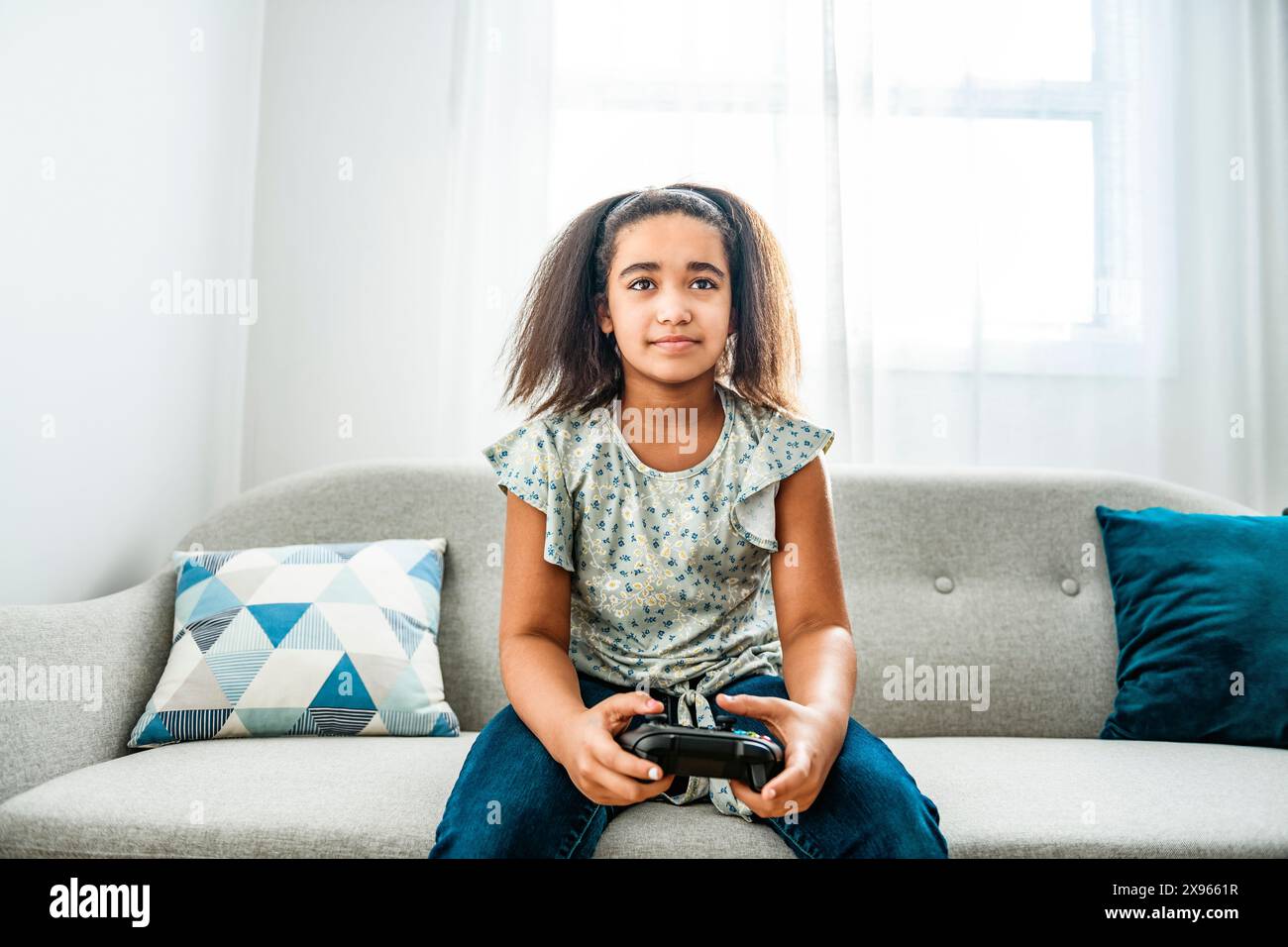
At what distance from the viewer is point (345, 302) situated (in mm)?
2027

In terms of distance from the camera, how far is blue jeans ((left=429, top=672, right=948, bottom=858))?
89 cm

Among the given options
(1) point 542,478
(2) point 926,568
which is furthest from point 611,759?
(2) point 926,568

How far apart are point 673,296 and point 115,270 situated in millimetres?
1052

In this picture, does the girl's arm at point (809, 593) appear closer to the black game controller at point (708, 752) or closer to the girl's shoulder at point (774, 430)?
the girl's shoulder at point (774, 430)

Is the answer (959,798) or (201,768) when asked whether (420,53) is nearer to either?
(201,768)

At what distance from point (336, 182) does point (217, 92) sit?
0.28 meters

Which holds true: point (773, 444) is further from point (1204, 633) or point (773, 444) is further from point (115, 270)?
point (115, 270)

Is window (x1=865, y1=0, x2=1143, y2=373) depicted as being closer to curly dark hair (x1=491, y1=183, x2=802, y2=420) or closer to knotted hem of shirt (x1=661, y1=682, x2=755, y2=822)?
curly dark hair (x1=491, y1=183, x2=802, y2=420)

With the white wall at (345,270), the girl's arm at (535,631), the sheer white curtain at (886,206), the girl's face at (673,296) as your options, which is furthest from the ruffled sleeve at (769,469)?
the white wall at (345,270)

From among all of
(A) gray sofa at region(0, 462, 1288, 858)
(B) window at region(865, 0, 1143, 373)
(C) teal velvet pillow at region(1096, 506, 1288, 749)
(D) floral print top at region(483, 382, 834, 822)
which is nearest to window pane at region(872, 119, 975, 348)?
(B) window at region(865, 0, 1143, 373)

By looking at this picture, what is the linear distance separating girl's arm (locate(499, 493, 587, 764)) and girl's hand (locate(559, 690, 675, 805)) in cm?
7

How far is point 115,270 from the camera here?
1602 mm

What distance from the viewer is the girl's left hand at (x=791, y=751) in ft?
2.71
